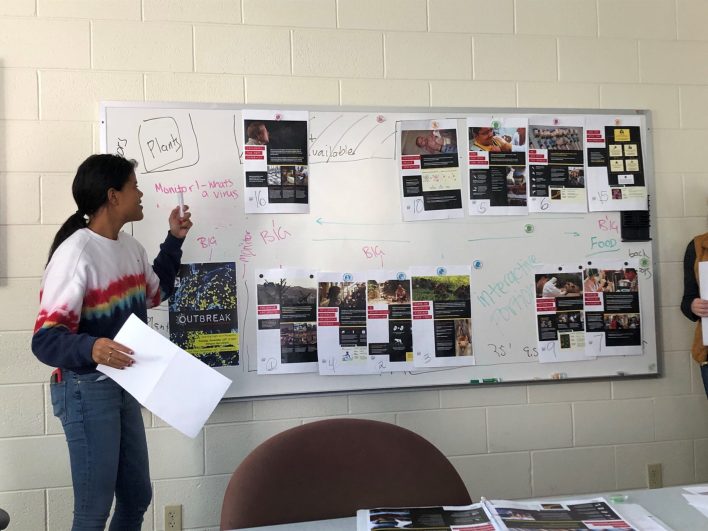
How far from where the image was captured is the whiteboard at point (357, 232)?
2.56m

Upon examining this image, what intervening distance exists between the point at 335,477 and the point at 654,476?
6.39ft

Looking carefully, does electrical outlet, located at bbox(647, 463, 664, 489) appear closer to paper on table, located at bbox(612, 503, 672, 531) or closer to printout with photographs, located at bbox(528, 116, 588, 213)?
printout with photographs, located at bbox(528, 116, 588, 213)

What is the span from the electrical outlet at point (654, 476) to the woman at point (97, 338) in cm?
212

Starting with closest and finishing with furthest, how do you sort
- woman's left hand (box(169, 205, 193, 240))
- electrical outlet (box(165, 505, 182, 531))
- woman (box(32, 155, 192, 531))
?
woman (box(32, 155, 192, 531)) < woman's left hand (box(169, 205, 193, 240)) < electrical outlet (box(165, 505, 182, 531))

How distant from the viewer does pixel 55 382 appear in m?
2.01

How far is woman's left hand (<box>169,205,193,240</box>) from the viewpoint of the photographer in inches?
94.4

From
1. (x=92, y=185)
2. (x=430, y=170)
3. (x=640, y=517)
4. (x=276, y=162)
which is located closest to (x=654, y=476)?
(x=430, y=170)

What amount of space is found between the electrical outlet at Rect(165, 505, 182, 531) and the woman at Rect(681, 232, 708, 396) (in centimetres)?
224

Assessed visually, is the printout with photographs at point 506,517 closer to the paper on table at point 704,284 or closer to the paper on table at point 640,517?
the paper on table at point 640,517

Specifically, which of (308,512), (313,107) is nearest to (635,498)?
(308,512)

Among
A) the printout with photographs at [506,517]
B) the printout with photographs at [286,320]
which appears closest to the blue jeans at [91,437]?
the printout with photographs at [286,320]

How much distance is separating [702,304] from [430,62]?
4.92 ft


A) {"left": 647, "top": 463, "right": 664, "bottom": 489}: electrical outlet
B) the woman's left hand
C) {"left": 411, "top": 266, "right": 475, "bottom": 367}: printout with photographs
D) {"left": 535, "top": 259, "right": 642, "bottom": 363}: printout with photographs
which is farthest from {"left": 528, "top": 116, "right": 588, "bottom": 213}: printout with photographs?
the woman's left hand

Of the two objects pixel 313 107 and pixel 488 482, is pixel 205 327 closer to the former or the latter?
pixel 313 107
